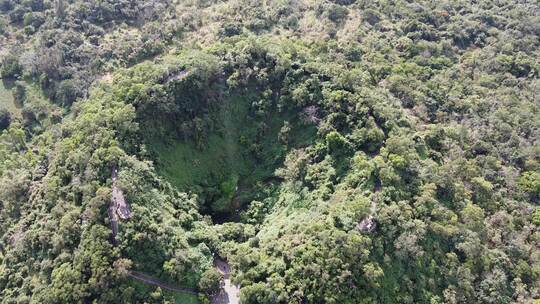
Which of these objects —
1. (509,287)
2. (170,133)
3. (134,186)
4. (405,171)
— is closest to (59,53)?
(170,133)

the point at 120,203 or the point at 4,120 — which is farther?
the point at 4,120

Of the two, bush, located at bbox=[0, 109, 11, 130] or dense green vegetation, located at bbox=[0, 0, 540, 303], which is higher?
dense green vegetation, located at bbox=[0, 0, 540, 303]

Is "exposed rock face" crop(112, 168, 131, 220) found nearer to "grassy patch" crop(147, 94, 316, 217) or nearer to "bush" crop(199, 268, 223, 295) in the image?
"grassy patch" crop(147, 94, 316, 217)

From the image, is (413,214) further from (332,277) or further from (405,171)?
(332,277)

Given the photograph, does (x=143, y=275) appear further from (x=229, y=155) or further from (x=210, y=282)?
(x=229, y=155)

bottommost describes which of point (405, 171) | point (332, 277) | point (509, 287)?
point (509, 287)

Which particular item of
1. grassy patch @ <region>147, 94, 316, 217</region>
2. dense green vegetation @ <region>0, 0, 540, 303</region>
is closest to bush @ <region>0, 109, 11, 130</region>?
dense green vegetation @ <region>0, 0, 540, 303</region>

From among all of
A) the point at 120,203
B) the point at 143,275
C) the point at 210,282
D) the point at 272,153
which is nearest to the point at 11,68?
the point at 120,203

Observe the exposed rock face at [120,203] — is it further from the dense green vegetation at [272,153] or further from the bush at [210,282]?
the bush at [210,282]
